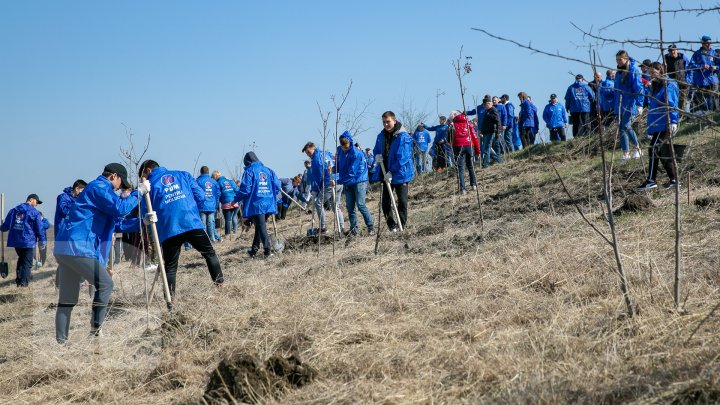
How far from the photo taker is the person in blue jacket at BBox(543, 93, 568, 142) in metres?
19.6

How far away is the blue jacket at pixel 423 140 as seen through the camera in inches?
869

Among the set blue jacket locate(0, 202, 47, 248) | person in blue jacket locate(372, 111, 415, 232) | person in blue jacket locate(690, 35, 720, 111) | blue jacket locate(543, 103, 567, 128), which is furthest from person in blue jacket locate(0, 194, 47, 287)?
blue jacket locate(543, 103, 567, 128)

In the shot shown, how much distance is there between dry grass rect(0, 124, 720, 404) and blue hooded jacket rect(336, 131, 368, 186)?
8.80 ft

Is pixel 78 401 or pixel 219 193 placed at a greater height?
pixel 219 193

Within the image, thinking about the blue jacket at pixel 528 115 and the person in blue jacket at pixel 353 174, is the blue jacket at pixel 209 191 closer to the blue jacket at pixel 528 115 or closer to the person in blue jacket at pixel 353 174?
the person in blue jacket at pixel 353 174

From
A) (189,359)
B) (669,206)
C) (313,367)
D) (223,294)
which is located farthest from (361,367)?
(669,206)

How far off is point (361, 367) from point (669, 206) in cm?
520

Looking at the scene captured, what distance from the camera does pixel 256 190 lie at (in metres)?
12.4

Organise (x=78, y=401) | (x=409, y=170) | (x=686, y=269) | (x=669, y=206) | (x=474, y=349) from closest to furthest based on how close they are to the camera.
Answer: (x=474, y=349), (x=78, y=401), (x=686, y=269), (x=669, y=206), (x=409, y=170)

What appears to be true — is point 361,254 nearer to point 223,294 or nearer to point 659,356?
point 223,294

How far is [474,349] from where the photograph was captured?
4918 mm

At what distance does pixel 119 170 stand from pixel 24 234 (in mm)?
8110

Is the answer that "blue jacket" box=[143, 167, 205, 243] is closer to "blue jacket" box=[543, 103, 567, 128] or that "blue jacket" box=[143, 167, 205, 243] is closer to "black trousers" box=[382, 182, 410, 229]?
"black trousers" box=[382, 182, 410, 229]

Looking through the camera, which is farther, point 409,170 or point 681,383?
point 409,170
